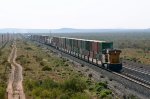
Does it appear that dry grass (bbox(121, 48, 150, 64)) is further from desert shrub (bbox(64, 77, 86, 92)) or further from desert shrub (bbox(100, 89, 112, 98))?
desert shrub (bbox(100, 89, 112, 98))

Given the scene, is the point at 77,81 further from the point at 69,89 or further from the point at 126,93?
the point at 126,93

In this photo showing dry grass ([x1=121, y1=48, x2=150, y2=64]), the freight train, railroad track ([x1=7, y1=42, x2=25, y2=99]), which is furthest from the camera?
dry grass ([x1=121, y1=48, x2=150, y2=64])

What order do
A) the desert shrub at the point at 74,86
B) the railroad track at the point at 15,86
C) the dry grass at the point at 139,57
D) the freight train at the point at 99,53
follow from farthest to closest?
the dry grass at the point at 139,57, the freight train at the point at 99,53, the desert shrub at the point at 74,86, the railroad track at the point at 15,86

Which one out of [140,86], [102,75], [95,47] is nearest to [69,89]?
[140,86]

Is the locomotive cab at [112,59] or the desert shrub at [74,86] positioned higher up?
the locomotive cab at [112,59]

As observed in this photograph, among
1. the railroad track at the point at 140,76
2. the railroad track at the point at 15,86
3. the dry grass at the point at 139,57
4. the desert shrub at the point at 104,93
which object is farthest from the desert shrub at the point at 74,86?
the dry grass at the point at 139,57

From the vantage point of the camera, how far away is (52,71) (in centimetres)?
4262

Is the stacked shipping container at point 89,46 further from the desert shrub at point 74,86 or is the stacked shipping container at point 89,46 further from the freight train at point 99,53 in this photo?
the desert shrub at point 74,86

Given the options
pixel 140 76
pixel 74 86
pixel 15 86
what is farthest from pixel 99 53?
pixel 74 86

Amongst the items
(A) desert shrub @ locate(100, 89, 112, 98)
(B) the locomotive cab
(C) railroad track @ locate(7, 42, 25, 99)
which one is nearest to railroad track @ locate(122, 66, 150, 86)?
(B) the locomotive cab

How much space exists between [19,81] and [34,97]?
31.1ft

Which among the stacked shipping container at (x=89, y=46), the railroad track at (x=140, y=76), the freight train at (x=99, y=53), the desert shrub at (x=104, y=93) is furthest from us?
the stacked shipping container at (x=89, y=46)

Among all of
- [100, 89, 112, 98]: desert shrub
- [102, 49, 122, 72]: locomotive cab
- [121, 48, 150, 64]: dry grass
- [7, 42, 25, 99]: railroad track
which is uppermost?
[102, 49, 122, 72]: locomotive cab

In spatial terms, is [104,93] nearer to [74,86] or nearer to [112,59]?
[74,86]
